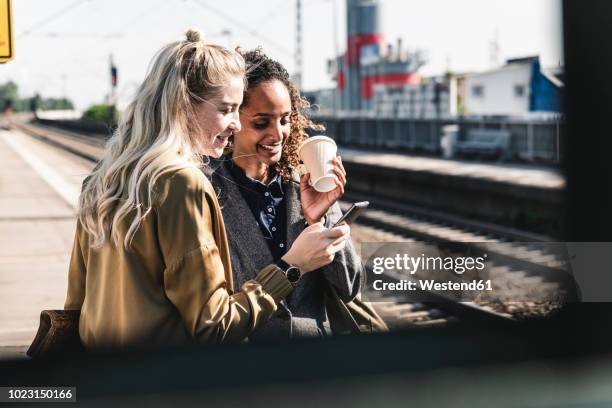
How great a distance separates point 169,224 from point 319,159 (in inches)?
19.1

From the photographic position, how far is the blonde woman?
1.93 meters

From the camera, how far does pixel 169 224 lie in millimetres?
1922

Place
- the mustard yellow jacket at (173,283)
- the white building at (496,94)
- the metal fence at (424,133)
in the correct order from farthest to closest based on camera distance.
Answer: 1. the white building at (496,94)
2. the metal fence at (424,133)
3. the mustard yellow jacket at (173,283)

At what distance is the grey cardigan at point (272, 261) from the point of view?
236cm

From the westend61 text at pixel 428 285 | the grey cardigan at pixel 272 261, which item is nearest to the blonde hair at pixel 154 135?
the grey cardigan at pixel 272 261

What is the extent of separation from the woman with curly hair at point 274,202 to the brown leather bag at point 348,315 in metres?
0.03

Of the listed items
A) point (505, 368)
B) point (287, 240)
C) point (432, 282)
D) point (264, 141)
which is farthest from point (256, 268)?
point (505, 368)

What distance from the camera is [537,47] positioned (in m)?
3.19

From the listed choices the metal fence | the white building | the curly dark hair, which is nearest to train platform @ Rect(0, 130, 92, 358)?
the curly dark hair

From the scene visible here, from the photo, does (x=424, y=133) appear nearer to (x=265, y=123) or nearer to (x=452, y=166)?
(x=452, y=166)

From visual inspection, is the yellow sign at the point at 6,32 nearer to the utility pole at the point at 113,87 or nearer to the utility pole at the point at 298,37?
the utility pole at the point at 113,87

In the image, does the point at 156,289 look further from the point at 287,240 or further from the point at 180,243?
the point at 287,240

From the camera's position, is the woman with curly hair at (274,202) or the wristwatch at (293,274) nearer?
the wristwatch at (293,274)

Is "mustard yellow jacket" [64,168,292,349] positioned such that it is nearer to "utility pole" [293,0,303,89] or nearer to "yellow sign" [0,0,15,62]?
"yellow sign" [0,0,15,62]
